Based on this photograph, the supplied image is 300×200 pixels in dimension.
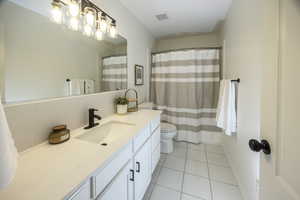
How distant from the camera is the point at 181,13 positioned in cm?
225

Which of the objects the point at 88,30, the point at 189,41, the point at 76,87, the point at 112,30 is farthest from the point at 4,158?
the point at 189,41

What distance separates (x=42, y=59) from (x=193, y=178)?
2.01 meters

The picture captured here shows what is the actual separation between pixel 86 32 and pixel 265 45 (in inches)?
56.6

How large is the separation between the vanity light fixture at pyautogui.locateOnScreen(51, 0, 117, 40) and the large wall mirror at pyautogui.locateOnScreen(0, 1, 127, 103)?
0.22ft

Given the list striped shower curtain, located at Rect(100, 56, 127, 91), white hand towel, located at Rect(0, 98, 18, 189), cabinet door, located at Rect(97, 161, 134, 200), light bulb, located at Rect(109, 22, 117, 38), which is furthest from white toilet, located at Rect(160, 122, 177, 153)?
white hand towel, located at Rect(0, 98, 18, 189)

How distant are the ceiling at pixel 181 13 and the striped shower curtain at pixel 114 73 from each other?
0.84m

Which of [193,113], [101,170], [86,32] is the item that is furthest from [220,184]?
[86,32]

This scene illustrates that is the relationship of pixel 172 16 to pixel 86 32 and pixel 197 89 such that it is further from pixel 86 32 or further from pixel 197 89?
pixel 86 32

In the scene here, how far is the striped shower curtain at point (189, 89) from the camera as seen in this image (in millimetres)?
2676

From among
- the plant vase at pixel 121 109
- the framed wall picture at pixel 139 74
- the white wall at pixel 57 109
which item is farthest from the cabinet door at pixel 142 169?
the framed wall picture at pixel 139 74

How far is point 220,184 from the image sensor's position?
1688 millimetres

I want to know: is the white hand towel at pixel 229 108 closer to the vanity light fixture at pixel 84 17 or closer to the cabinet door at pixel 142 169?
the cabinet door at pixel 142 169

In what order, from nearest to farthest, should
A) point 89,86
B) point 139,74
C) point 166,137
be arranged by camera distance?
point 89,86
point 166,137
point 139,74

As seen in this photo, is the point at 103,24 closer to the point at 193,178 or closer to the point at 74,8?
the point at 74,8
